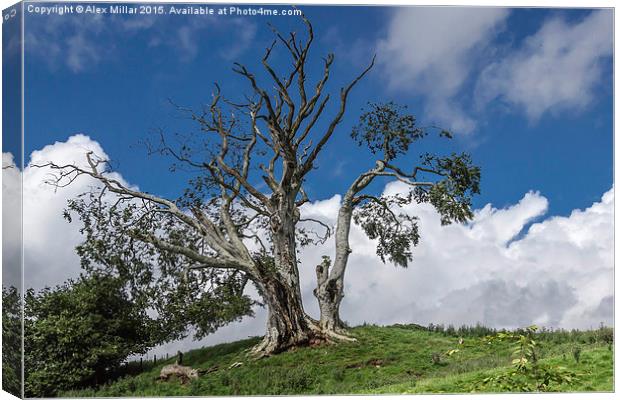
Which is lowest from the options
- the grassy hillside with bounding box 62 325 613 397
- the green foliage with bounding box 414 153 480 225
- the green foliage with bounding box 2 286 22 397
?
the grassy hillside with bounding box 62 325 613 397

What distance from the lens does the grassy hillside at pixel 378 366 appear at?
11.0 m

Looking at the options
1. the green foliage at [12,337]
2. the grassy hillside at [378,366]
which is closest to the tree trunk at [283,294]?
the grassy hillside at [378,366]

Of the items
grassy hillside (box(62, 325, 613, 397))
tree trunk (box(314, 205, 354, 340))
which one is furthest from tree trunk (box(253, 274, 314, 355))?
tree trunk (box(314, 205, 354, 340))

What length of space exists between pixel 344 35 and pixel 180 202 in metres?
3.54

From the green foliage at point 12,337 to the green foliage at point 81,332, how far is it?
0.81ft

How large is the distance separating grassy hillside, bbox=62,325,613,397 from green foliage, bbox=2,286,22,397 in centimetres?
86

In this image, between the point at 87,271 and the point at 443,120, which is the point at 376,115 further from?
the point at 87,271

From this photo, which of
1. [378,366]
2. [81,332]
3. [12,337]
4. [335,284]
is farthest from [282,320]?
[12,337]

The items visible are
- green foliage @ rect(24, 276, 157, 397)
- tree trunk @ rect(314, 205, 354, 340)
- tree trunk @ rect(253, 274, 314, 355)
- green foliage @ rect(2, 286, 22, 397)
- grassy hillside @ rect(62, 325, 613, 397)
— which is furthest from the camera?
tree trunk @ rect(314, 205, 354, 340)

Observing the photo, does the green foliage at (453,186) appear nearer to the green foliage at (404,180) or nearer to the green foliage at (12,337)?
the green foliage at (404,180)

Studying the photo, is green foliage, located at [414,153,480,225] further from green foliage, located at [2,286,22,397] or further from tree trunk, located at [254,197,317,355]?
green foliage, located at [2,286,22,397]

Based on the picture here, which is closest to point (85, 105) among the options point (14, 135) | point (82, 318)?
point (14, 135)

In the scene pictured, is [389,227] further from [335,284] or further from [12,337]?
[12,337]

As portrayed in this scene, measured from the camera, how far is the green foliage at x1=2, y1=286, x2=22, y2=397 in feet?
34.3
